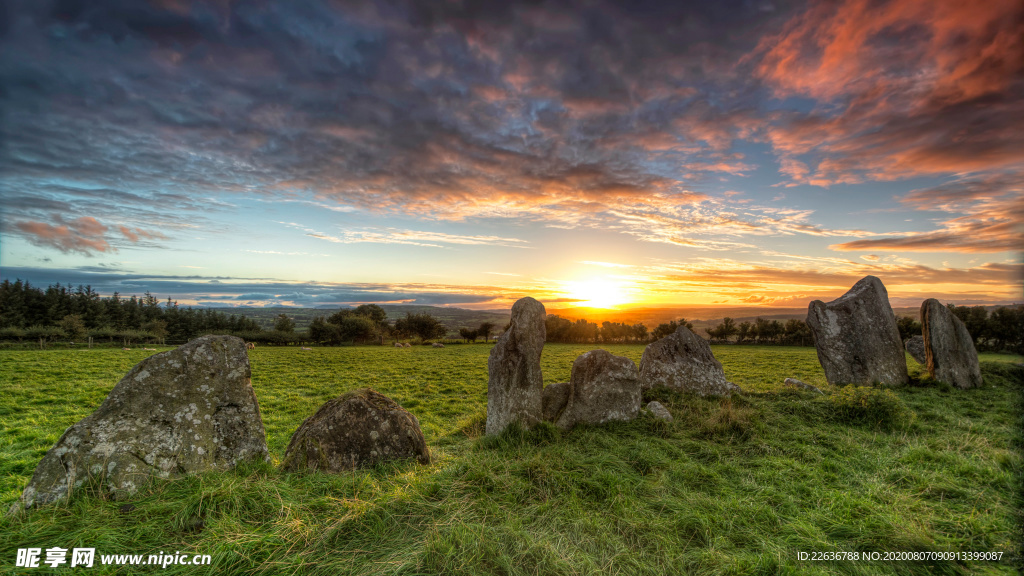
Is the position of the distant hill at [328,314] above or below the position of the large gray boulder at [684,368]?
below

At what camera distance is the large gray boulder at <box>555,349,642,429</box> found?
344 inches

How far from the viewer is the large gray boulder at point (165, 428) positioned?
4672mm

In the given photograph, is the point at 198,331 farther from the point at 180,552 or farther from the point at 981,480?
the point at 981,480

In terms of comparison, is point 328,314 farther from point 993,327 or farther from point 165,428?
point 993,327

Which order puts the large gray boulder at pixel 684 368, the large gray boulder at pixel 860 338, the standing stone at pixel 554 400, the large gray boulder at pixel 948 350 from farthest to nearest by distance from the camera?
1. the large gray boulder at pixel 860 338
2. the large gray boulder at pixel 948 350
3. the large gray boulder at pixel 684 368
4. the standing stone at pixel 554 400

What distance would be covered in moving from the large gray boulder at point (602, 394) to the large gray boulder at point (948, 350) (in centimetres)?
1170

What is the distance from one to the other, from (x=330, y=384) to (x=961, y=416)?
20877 millimetres

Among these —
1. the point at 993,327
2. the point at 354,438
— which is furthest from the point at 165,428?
the point at 993,327

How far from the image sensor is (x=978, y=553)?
3928 mm

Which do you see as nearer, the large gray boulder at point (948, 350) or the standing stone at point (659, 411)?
the standing stone at point (659, 411)

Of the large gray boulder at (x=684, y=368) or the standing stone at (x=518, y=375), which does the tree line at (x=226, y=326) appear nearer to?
the large gray boulder at (x=684, y=368)

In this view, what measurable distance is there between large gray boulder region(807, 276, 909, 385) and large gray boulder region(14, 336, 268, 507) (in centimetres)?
1649

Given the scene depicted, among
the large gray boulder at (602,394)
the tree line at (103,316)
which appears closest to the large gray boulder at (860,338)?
the large gray boulder at (602,394)

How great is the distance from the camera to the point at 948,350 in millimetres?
12789
